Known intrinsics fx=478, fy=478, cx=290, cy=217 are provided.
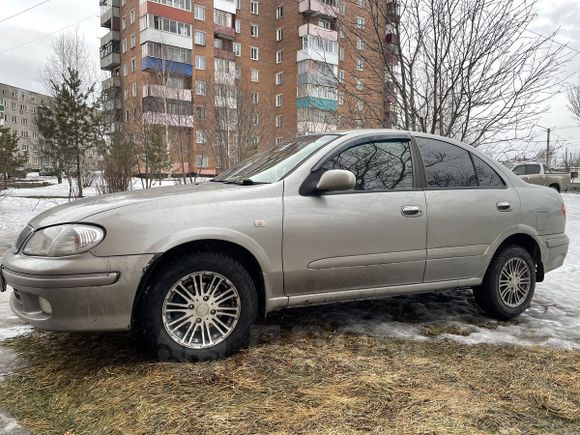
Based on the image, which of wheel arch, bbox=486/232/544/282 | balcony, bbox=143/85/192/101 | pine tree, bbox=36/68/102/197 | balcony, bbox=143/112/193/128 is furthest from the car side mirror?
balcony, bbox=143/85/192/101

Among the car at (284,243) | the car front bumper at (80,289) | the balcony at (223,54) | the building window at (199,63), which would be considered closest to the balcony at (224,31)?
the balcony at (223,54)

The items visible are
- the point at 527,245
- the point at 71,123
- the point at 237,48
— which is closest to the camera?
the point at 527,245

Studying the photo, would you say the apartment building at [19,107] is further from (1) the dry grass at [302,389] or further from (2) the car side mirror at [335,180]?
(2) the car side mirror at [335,180]

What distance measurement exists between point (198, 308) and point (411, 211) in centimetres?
184

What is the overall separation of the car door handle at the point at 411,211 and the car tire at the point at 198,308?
1372 mm

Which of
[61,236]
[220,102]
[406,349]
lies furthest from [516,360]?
[220,102]

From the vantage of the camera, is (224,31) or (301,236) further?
(224,31)

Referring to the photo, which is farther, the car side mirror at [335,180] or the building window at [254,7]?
the building window at [254,7]

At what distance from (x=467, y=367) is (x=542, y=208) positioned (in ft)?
7.01

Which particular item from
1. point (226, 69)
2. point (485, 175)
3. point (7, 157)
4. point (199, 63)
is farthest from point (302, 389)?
point (199, 63)

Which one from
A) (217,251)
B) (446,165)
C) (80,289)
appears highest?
(446,165)

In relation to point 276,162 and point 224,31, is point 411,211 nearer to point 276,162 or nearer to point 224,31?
point 276,162

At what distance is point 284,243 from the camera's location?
11.1 ft

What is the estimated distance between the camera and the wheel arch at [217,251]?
3.03m
